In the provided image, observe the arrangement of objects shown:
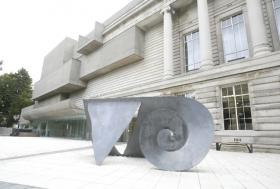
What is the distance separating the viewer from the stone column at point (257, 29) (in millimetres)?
11870

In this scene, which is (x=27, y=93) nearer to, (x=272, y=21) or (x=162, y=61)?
(x=162, y=61)

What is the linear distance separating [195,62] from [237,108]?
6.49 m

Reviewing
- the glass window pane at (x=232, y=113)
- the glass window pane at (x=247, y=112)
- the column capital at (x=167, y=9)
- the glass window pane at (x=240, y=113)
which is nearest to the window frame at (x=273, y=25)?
the glass window pane at (x=247, y=112)

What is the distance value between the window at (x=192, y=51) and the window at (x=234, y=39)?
8.48 ft

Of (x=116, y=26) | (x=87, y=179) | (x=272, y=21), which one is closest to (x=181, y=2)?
(x=272, y=21)

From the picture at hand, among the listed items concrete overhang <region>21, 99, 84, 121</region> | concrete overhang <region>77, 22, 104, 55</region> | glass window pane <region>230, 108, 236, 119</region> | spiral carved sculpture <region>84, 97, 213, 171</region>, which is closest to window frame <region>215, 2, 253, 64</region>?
glass window pane <region>230, 108, 236, 119</region>

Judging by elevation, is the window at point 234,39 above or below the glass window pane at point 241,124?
above

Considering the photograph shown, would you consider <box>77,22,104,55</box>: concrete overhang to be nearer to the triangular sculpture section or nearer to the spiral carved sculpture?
the triangular sculpture section

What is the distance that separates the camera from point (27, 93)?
4659cm

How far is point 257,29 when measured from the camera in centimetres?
1227

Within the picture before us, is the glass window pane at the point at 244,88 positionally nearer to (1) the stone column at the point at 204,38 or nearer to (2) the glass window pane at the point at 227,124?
(2) the glass window pane at the point at 227,124

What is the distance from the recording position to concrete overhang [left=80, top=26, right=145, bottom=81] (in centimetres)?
2097

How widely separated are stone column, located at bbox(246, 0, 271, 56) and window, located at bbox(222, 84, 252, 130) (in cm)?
253

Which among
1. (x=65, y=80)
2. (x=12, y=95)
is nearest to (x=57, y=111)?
(x=65, y=80)
